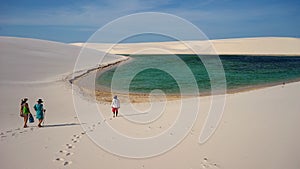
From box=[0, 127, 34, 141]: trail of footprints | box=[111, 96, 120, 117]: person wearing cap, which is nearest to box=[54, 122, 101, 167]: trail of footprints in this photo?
box=[0, 127, 34, 141]: trail of footprints

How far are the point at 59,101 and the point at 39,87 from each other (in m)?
5.39

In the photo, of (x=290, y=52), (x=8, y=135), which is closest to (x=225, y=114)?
(x=8, y=135)

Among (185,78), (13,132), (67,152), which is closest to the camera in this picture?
(67,152)

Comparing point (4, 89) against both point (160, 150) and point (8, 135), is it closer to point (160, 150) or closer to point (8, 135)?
point (8, 135)

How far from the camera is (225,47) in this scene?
399 feet

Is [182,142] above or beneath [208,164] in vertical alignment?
above

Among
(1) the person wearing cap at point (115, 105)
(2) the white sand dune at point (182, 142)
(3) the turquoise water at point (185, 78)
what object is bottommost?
(2) the white sand dune at point (182, 142)

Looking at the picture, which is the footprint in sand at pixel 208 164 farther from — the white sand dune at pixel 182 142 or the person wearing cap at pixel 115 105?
the person wearing cap at pixel 115 105

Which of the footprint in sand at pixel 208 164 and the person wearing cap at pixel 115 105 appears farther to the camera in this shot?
the person wearing cap at pixel 115 105

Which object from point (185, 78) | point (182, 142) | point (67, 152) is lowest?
point (67, 152)

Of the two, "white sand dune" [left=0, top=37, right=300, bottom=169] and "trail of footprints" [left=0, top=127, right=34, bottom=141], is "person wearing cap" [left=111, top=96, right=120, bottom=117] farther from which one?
"trail of footprints" [left=0, top=127, right=34, bottom=141]

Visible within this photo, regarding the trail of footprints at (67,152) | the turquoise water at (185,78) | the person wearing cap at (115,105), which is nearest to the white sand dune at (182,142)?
the trail of footprints at (67,152)

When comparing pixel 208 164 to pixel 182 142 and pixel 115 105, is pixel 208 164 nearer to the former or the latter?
pixel 182 142

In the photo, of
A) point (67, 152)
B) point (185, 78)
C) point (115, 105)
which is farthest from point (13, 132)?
point (185, 78)
